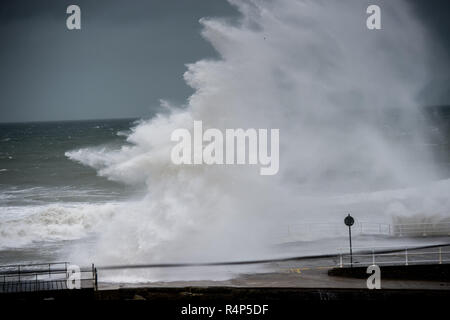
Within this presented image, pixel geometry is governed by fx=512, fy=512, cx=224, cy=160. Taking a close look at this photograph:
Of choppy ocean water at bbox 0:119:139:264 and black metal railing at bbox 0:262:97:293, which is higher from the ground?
choppy ocean water at bbox 0:119:139:264

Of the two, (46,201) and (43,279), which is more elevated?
(46,201)

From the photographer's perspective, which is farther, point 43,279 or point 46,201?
point 46,201

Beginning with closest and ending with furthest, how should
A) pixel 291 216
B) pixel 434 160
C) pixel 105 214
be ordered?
pixel 291 216
pixel 105 214
pixel 434 160

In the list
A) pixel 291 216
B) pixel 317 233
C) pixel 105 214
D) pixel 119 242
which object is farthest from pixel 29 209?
pixel 317 233

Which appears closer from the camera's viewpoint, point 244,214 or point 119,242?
point 119,242

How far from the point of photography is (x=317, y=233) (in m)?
20.1

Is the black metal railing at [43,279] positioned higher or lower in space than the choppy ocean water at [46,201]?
lower

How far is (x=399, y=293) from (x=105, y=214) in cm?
1917

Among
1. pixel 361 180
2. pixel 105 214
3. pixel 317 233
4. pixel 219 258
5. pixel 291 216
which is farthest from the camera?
pixel 361 180

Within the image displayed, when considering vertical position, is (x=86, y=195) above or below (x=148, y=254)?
above

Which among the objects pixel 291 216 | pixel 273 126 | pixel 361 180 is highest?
pixel 273 126

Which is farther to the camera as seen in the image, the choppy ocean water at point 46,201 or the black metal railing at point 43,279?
the choppy ocean water at point 46,201

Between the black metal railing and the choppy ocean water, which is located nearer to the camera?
the black metal railing

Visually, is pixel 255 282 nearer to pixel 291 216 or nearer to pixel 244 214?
pixel 244 214
